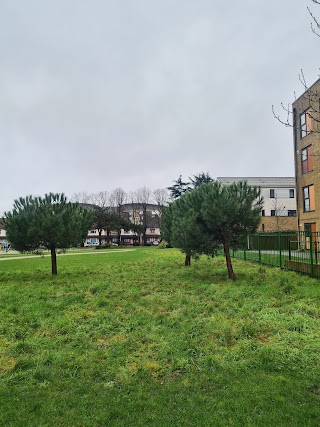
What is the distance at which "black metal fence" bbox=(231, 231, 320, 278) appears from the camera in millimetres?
10258

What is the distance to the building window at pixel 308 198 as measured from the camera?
2253 centimetres

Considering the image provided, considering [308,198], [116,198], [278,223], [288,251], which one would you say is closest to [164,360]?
[288,251]

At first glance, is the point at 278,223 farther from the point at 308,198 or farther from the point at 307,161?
the point at 307,161

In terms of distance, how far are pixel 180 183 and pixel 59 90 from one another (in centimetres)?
4280

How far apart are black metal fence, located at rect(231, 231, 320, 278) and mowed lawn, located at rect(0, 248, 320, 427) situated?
241 centimetres

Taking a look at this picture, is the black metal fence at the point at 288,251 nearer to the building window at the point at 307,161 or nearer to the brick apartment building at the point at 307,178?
the brick apartment building at the point at 307,178

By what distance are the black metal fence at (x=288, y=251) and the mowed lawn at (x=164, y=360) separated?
2412 millimetres

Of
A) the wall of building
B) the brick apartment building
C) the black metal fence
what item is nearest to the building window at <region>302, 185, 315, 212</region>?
the brick apartment building

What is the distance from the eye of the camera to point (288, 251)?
40.9ft

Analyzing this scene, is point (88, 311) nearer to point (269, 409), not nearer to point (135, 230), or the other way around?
point (269, 409)

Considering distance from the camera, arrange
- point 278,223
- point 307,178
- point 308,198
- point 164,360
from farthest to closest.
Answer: point 278,223 < point 308,198 < point 307,178 < point 164,360

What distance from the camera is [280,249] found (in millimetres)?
12969

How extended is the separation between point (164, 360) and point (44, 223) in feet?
33.2

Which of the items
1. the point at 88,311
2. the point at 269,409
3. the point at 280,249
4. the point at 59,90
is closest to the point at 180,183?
the point at 59,90
